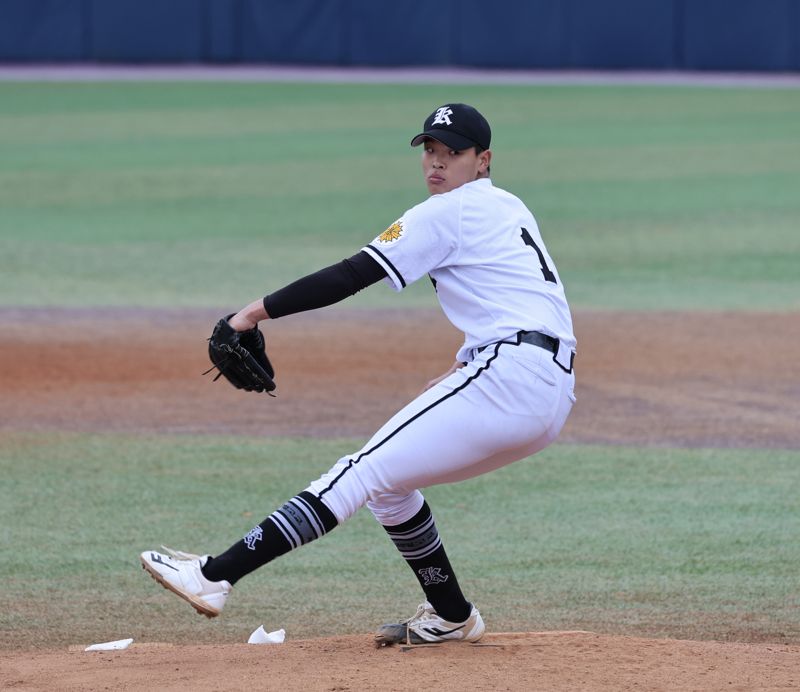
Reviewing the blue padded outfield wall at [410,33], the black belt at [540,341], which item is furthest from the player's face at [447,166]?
the blue padded outfield wall at [410,33]

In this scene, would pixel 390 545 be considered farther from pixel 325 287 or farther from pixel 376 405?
pixel 325 287

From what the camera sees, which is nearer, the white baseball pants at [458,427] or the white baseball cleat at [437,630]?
the white baseball pants at [458,427]

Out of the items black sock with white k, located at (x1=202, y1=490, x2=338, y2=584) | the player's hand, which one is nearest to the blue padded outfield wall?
the player's hand

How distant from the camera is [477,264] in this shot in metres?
4.32

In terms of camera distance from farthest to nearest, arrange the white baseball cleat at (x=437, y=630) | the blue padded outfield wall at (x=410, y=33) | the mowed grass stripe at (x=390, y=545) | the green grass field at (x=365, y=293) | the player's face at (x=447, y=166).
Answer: the blue padded outfield wall at (x=410, y=33)
the green grass field at (x=365, y=293)
the mowed grass stripe at (x=390, y=545)
the white baseball cleat at (x=437, y=630)
the player's face at (x=447, y=166)

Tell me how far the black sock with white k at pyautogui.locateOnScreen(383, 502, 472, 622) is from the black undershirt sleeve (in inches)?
31.3

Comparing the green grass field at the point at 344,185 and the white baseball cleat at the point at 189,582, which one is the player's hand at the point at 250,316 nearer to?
the white baseball cleat at the point at 189,582

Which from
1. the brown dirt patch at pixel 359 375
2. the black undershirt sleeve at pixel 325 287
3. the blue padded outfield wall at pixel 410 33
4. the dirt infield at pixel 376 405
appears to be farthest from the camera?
the blue padded outfield wall at pixel 410 33

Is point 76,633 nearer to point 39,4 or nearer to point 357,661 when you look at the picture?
point 357,661

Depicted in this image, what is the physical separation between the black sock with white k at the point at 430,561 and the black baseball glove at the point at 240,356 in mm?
640

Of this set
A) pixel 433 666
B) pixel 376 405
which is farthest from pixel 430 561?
pixel 376 405

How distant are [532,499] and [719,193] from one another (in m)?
10.8

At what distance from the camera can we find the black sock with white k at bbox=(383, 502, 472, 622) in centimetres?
461

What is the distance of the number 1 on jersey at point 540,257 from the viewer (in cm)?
445
